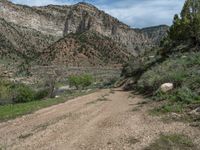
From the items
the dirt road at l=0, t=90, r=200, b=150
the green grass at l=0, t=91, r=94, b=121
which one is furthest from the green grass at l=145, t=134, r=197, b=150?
the green grass at l=0, t=91, r=94, b=121

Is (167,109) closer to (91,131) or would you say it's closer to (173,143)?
(91,131)

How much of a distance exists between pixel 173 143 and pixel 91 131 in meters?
3.95

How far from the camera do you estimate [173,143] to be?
12477mm

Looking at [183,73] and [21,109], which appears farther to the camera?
[21,109]

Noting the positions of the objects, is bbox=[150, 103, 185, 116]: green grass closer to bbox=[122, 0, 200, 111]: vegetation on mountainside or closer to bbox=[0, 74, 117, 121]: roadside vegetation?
bbox=[122, 0, 200, 111]: vegetation on mountainside

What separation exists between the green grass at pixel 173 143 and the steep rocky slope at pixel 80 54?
15612 cm

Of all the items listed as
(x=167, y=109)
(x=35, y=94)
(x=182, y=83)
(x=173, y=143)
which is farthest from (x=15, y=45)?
(x=173, y=143)

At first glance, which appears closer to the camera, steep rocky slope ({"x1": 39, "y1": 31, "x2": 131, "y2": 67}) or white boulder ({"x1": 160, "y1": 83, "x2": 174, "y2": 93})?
white boulder ({"x1": 160, "y1": 83, "x2": 174, "y2": 93})

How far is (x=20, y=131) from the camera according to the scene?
57.3 feet

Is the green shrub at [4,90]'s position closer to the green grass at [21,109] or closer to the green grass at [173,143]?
the green grass at [21,109]

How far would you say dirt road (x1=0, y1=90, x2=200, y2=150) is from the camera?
525 inches

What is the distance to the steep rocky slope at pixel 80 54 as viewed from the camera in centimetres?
17171

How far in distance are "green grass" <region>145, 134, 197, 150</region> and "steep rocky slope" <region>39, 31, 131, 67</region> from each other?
156m

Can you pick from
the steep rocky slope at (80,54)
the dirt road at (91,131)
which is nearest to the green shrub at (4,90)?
the dirt road at (91,131)
